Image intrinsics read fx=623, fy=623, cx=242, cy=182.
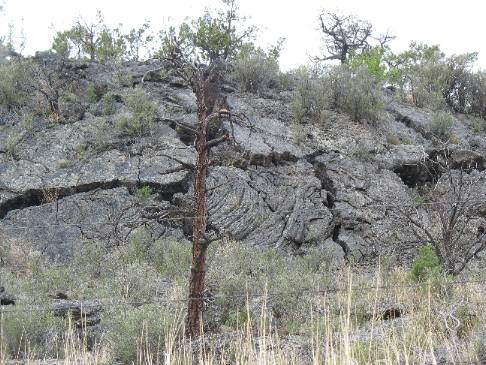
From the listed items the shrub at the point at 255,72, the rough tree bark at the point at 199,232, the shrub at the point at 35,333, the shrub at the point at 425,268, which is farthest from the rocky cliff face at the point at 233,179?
the shrub at the point at 35,333

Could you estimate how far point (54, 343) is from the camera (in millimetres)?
8266

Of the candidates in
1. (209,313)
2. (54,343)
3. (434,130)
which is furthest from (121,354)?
(434,130)

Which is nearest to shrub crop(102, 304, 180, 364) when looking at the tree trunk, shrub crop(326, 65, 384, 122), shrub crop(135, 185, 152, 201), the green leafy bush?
the tree trunk

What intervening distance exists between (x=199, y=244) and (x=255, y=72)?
616 inches

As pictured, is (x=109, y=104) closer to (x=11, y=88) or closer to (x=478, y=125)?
(x=11, y=88)

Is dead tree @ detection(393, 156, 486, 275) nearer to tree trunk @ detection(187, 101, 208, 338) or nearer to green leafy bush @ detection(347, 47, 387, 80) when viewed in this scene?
tree trunk @ detection(187, 101, 208, 338)

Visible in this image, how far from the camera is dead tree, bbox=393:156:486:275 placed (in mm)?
12359

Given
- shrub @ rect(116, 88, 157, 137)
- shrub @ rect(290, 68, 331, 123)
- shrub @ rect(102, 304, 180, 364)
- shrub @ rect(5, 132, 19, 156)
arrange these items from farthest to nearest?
shrub @ rect(290, 68, 331, 123) < shrub @ rect(116, 88, 157, 137) < shrub @ rect(5, 132, 19, 156) < shrub @ rect(102, 304, 180, 364)

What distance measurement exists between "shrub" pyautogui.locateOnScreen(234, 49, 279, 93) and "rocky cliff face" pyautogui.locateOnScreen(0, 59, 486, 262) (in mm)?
2234

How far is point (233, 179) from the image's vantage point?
16.5 meters

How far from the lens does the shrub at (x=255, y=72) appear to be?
23.4 meters

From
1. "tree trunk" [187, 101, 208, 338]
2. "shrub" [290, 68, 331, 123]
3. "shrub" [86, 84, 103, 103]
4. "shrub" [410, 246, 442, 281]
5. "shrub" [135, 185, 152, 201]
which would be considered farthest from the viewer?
"shrub" [86, 84, 103, 103]

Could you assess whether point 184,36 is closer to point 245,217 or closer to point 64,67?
point 64,67

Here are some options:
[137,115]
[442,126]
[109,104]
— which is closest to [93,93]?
[109,104]
